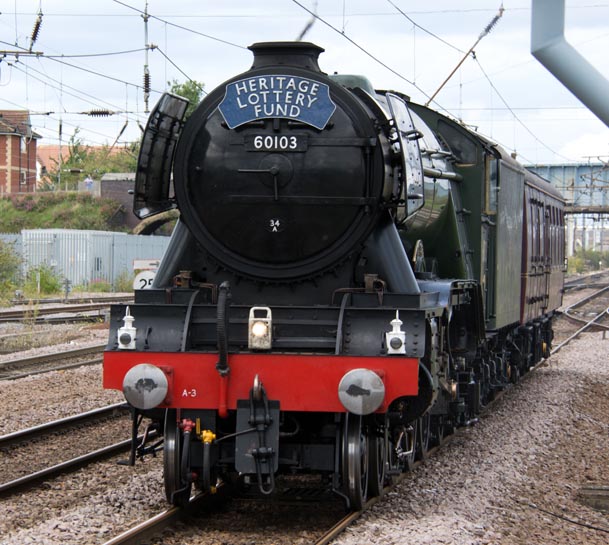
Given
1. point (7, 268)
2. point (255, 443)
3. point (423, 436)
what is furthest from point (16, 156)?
point (255, 443)

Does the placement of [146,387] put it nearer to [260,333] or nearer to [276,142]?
[260,333]

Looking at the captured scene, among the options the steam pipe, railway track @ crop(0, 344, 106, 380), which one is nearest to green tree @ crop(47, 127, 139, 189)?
railway track @ crop(0, 344, 106, 380)

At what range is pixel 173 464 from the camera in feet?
22.7

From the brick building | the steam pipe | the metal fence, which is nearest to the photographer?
the steam pipe

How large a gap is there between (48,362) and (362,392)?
1091 cm

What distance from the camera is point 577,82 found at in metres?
3.36

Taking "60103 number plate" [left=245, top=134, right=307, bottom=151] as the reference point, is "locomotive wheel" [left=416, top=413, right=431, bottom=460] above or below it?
below

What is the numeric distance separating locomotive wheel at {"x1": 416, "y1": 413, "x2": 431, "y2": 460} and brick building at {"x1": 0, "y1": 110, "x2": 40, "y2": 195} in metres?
60.5

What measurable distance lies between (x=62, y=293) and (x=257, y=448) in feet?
89.9

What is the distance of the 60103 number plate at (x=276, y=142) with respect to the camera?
7215 mm

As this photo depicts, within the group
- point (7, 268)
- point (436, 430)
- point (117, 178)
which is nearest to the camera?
point (436, 430)

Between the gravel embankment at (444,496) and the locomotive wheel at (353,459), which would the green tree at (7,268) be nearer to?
the gravel embankment at (444,496)

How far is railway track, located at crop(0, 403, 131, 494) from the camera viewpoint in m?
7.90

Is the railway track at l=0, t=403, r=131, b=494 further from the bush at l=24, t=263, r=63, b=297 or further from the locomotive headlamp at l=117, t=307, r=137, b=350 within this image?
the bush at l=24, t=263, r=63, b=297
